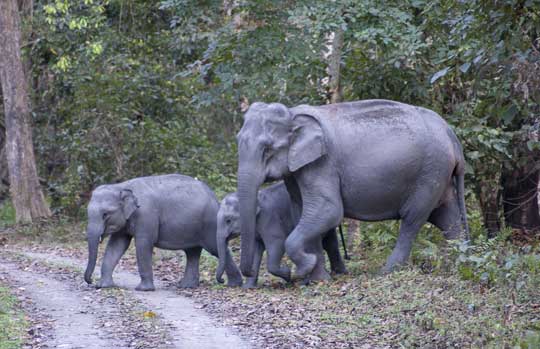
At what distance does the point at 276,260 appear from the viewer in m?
11.5

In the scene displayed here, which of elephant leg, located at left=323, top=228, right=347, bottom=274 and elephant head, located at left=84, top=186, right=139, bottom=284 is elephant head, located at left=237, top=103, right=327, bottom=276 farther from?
elephant head, located at left=84, top=186, right=139, bottom=284

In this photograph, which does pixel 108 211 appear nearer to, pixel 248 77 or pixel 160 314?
pixel 160 314

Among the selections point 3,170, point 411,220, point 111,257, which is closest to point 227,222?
point 111,257

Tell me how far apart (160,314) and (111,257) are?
257cm

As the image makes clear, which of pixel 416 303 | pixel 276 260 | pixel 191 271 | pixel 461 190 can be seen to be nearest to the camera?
pixel 416 303

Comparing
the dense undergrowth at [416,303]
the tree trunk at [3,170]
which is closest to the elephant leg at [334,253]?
the dense undergrowth at [416,303]

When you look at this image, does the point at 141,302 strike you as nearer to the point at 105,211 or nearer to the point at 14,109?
the point at 105,211

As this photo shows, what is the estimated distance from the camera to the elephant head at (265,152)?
11.1 metres

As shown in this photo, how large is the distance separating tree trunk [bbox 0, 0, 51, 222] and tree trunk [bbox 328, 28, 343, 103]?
24.5ft

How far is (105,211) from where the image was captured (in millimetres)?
11586

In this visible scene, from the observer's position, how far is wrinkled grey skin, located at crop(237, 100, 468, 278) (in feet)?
36.6

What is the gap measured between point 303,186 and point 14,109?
32.1ft

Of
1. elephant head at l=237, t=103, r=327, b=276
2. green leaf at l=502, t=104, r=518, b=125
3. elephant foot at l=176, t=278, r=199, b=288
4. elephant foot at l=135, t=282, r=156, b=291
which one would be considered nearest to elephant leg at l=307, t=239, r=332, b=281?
elephant head at l=237, t=103, r=327, b=276

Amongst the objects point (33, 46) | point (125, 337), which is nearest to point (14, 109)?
point (33, 46)
